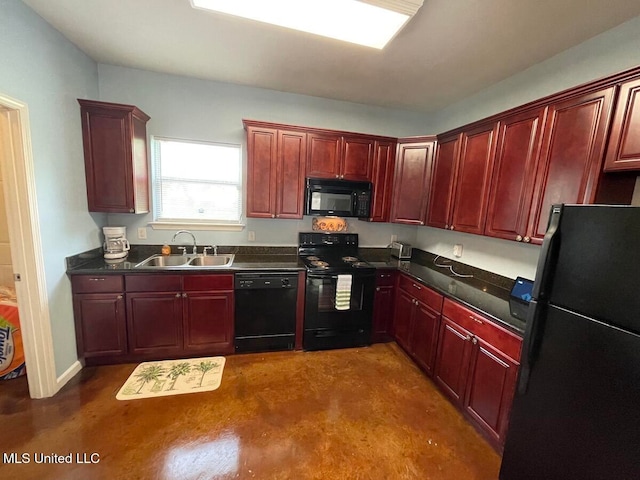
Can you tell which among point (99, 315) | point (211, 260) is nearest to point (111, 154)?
point (211, 260)

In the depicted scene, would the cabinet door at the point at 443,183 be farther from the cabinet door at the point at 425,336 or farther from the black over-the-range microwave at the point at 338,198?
the cabinet door at the point at 425,336

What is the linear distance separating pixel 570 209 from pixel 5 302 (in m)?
3.88

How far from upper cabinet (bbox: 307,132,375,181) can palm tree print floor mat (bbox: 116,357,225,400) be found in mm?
2130

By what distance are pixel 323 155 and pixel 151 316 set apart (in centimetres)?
229

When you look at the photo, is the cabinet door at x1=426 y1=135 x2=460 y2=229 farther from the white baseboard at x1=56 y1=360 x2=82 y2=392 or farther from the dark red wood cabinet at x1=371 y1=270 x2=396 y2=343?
the white baseboard at x1=56 y1=360 x2=82 y2=392

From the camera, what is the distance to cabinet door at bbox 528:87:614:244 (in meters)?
1.50

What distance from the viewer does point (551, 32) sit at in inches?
70.1

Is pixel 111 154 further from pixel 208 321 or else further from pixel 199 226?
pixel 208 321

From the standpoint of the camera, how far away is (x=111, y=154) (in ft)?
7.89

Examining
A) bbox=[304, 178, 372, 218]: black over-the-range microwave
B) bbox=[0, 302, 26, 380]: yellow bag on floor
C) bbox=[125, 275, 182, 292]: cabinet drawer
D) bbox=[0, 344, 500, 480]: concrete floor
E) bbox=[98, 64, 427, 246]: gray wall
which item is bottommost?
bbox=[0, 344, 500, 480]: concrete floor

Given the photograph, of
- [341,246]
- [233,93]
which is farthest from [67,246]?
[341,246]

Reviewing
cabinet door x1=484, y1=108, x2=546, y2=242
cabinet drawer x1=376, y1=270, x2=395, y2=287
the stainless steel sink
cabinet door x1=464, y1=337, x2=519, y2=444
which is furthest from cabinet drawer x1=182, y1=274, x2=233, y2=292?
cabinet door x1=484, y1=108, x2=546, y2=242

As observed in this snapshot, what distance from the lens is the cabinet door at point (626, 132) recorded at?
1.36 meters

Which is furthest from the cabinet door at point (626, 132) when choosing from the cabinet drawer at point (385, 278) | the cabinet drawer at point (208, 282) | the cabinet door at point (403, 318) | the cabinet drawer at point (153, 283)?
the cabinet drawer at point (153, 283)
